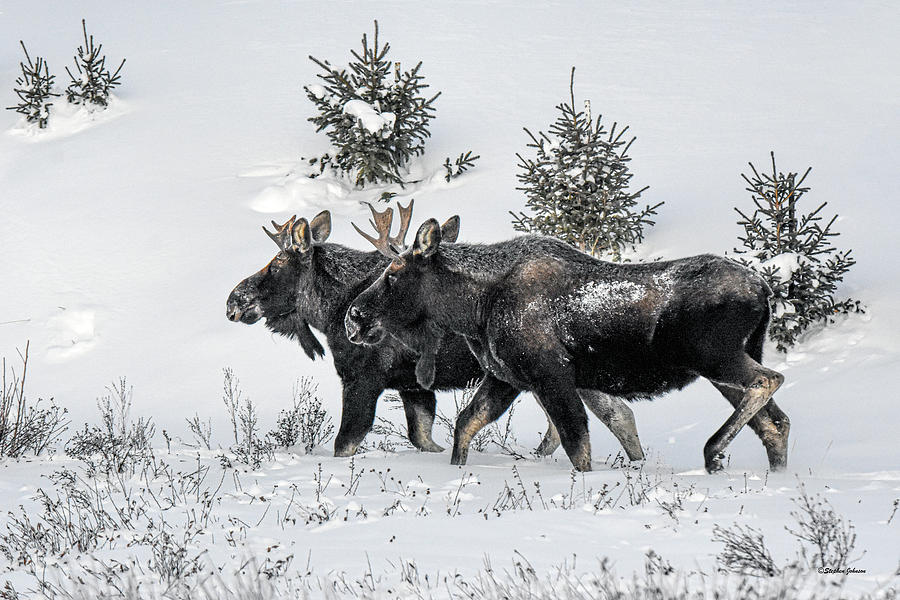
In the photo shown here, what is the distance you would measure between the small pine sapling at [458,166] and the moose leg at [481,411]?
11042mm

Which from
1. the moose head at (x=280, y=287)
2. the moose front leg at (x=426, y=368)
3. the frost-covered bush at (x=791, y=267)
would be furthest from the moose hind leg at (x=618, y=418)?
the frost-covered bush at (x=791, y=267)

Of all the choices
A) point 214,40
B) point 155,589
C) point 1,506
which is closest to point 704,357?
point 155,589

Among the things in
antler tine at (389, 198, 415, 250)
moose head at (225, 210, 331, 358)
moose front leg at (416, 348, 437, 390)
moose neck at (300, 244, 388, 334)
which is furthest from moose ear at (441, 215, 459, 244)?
moose head at (225, 210, 331, 358)

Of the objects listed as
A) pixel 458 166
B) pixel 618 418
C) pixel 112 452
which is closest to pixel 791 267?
pixel 618 418

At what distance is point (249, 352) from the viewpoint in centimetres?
1530

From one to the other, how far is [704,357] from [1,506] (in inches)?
191

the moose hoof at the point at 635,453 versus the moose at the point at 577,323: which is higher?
the moose at the point at 577,323

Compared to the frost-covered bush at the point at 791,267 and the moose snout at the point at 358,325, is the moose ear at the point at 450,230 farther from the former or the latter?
the frost-covered bush at the point at 791,267

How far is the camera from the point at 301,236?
9.70 meters

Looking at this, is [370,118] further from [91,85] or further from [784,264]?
[91,85]

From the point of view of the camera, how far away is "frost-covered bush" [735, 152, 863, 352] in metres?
12.7

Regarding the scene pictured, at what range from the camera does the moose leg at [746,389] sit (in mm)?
7281

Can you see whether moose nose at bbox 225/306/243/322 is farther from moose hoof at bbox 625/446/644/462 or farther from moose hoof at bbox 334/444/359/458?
moose hoof at bbox 625/446/644/462

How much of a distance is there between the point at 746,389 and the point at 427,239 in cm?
269
